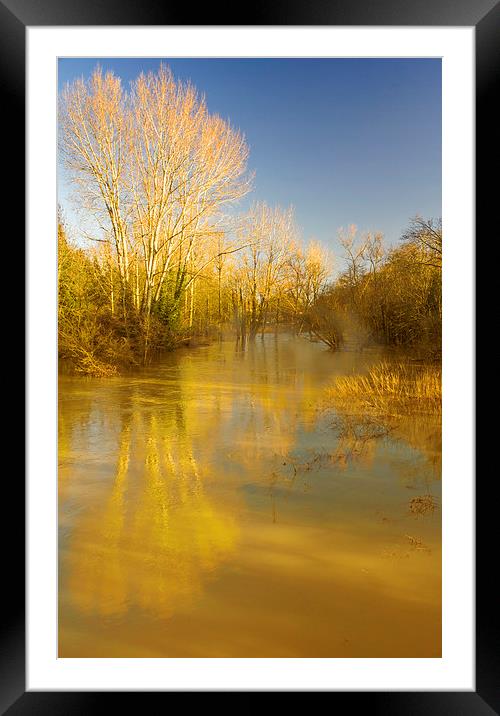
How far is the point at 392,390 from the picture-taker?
2.42 m

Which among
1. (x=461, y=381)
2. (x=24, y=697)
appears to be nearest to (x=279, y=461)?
(x=461, y=381)

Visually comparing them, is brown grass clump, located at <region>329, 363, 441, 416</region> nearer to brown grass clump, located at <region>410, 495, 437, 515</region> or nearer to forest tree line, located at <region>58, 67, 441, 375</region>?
forest tree line, located at <region>58, 67, 441, 375</region>

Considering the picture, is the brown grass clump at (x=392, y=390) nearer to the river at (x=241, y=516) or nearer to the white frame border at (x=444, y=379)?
the river at (x=241, y=516)

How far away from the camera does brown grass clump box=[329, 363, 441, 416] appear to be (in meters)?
2.42

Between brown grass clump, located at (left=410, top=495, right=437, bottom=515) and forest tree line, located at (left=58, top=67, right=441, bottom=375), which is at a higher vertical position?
forest tree line, located at (left=58, top=67, right=441, bottom=375)

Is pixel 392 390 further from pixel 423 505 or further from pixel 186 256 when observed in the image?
pixel 186 256

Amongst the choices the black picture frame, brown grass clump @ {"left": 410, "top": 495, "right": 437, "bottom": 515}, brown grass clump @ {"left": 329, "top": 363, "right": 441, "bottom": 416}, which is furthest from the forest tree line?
the black picture frame

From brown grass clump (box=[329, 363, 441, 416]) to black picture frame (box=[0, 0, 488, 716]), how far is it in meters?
1.10

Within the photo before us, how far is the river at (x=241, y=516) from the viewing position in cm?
185
